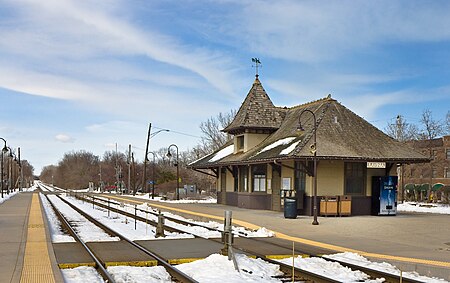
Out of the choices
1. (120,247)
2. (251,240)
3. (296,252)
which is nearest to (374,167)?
(251,240)

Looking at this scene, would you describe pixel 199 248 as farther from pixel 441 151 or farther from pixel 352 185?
pixel 441 151

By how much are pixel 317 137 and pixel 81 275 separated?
18.2 m

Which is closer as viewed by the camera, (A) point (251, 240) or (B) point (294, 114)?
(A) point (251, 240)

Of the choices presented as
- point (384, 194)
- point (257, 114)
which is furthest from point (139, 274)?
point (257, 114)

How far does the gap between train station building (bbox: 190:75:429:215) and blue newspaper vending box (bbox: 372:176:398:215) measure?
32 cm

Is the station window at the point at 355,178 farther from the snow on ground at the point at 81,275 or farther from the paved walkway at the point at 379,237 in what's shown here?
the snow on ground at the point at 81,275

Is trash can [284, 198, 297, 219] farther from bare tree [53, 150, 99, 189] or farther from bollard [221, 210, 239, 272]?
bare tree [53, 150, 99, 189]

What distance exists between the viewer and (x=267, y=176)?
97.1 ft

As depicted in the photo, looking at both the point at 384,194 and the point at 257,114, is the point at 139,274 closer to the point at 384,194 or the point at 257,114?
the point at 384,194

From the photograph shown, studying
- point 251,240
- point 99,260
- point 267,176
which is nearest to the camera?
point 99,260

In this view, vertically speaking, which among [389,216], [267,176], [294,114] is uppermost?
[294,114]

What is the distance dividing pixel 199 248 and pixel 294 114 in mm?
20092

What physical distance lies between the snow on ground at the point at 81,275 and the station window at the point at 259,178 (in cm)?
1968

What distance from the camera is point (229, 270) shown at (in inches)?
406
